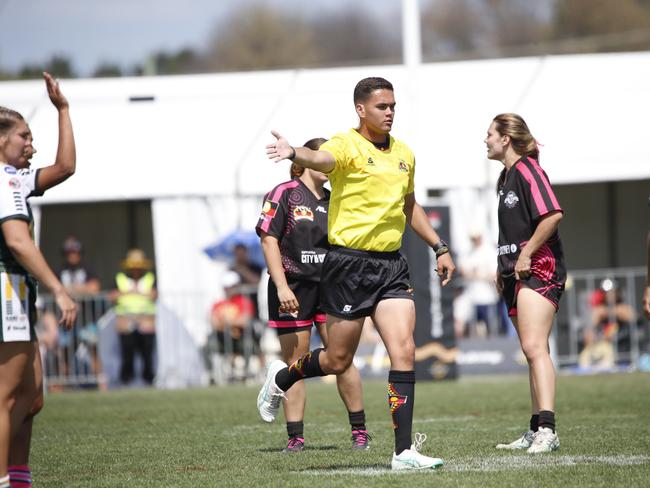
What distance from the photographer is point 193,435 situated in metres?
9.48

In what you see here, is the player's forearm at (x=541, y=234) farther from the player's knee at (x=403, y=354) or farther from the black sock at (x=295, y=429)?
the black sock at (x=295, y=429)

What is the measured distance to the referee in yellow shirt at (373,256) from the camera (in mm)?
6758

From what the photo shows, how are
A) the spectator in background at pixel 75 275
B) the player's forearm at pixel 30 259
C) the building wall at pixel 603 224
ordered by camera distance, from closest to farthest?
the player's forearm at pixel 30 259 < the spectator in background at pixel 75 275 < the building wall at pixel 603 224

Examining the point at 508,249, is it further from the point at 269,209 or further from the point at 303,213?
the point at 269,209

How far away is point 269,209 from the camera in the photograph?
332 inches

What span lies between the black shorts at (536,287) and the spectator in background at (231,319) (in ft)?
34.0

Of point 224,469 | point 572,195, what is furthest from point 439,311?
point 224,469

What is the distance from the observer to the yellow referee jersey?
22.5 feet

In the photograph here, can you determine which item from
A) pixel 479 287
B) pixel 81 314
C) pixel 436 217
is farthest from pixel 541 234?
pixel 81 314

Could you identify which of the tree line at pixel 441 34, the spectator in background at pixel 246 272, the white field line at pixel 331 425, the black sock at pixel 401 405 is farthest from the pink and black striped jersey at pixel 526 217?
the tree line at pixel 441 34

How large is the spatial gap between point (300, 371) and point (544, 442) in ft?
5.41

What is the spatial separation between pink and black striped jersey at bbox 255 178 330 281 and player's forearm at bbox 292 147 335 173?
184cm

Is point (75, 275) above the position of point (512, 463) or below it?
above

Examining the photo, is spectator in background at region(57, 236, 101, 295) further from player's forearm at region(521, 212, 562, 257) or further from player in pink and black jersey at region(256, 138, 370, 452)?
player's forearm at region(521, 212, 562, 257)
